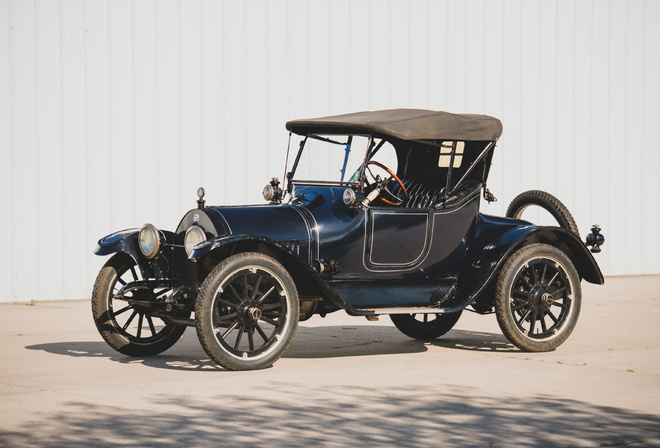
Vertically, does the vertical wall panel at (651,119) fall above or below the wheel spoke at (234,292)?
above

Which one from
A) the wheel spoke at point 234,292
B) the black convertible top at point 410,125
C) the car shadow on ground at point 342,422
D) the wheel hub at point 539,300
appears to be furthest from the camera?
the wheel hub at point 539,300

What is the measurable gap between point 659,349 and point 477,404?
3156mm

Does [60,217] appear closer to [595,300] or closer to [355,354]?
[355,354]

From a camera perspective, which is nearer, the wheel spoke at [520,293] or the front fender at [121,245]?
the front fender at [121,245]

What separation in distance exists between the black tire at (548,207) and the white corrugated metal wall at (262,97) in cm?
535

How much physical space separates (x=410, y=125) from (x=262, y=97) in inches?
240

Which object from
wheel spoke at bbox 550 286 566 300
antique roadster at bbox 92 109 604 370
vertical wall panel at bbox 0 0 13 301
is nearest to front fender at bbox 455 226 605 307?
antique roadster at bbox 92 109 604 370

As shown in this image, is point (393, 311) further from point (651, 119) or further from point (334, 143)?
point (651, 119)

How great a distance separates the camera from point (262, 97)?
13.8 metres

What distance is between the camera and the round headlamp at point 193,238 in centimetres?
725

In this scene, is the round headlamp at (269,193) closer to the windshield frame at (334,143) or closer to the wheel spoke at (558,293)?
the windshield frame at (334,143)

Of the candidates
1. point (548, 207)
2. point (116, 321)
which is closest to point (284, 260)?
point (116, 321)

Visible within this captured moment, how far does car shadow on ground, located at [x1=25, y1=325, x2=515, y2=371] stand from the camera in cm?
779

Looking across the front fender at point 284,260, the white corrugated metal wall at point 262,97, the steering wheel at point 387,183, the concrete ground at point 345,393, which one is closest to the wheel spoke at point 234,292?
the front fender at point 284,260
